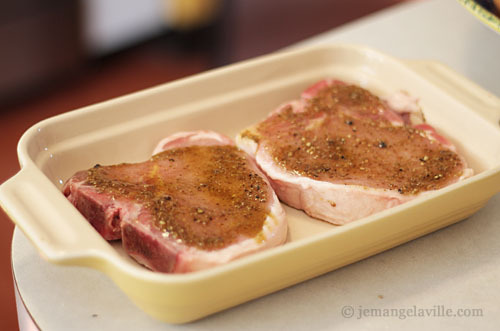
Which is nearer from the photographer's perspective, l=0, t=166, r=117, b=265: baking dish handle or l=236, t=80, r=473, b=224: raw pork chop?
l=0, t=166, r=117, b=265: baking dish handle

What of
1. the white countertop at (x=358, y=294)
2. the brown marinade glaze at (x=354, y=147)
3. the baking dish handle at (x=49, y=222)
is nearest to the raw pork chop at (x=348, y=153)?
the brown marinade glaze at (x=354, y=147)

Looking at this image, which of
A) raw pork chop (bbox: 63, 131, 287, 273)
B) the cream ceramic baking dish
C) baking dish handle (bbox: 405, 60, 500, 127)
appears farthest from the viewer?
baking dish handle (bbox: 405, 60, 500, 127)

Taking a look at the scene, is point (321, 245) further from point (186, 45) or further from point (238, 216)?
point (186, 45)

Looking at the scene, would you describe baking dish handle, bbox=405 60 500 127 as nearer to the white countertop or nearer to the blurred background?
the white countertop

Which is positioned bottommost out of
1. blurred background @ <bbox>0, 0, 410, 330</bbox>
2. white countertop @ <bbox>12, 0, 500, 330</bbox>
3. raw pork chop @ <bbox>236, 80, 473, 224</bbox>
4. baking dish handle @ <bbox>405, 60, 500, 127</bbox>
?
blurred background @ <bbox>0, 0, 410, 330</bbox>

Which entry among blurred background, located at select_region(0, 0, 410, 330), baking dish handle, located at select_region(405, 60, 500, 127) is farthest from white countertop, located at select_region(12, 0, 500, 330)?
blurred background, located at select_region(0, 0, 410, 330)

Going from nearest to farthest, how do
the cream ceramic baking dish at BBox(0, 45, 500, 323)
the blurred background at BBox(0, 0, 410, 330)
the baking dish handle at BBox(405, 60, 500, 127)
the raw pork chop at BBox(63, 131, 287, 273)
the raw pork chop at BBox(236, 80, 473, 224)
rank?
the cream ceramic baking dish at BBox(0, 45, 500, 323) → the raw pork chop at BBox(63, 131, 287, 273) → the raw pork chop at BBox(236, 80, 473, 224) → the baking dish handle at BBox(405, 60, 500, 127) → the blurred background at BBox(0, 0, 410, 330)

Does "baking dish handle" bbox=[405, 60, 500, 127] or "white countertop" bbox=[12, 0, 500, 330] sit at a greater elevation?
"baking dish handle" bbox=[405, 60, 500, 127]
